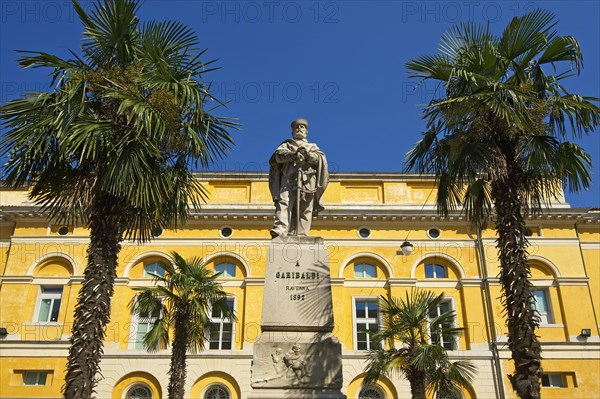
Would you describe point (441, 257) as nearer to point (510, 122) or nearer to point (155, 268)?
point (155, 268)

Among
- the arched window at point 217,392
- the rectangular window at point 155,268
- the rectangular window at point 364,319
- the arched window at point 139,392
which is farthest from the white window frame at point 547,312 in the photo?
the arched window at point 139,392

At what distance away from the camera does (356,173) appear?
29906mm

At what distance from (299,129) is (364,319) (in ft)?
62.4

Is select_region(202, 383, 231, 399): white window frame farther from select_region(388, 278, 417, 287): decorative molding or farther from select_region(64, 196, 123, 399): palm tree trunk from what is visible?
select_region(64, 196, 123, 399): palm tree trunk

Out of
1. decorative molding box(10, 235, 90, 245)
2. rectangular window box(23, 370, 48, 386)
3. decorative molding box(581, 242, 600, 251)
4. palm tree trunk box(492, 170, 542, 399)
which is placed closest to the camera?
palm tree trunk box(492, 170, 542, 399)

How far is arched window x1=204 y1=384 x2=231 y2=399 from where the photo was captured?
2531 centimetres

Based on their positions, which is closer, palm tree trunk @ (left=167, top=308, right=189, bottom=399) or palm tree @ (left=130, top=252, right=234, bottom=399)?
palm tree trunk @ (left=167, top=308, right=189, bottom=399)

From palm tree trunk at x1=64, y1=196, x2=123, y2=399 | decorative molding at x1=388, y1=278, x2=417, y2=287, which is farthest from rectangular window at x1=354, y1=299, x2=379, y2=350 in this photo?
→ palm tree trunk at x1=64, y1=196, x2=123, y2=399

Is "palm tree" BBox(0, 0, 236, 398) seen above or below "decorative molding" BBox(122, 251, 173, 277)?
below

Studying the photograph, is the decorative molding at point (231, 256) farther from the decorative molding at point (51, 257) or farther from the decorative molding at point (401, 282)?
the decorative molding at point (401, 282)

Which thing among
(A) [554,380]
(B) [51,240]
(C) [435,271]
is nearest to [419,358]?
(C) [435,271]

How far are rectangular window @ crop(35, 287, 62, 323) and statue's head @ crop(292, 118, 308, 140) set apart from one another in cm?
2203

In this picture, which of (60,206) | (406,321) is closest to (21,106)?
(60,206)

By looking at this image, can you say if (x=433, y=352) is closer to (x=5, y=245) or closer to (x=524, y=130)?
(x=524, y=130)
